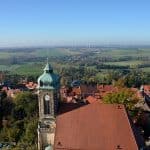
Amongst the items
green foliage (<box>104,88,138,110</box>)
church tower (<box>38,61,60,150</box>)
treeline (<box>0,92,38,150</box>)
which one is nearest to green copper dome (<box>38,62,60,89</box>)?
church tower (<box>38,61,60,150</box>)

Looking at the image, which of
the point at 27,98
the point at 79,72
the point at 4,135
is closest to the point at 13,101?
the point at 27,98

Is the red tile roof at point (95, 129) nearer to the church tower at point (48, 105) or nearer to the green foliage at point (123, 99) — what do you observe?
the church tower at point (48, 105)

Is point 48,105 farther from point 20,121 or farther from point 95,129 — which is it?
point 20,121

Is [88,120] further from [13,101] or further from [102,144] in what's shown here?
[13,101]

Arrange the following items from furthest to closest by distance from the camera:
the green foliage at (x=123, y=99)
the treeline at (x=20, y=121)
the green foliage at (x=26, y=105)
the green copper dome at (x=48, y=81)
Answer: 1. the green foliage at (x=26, y=105)
2. the green foliage at (x=123, y=99)
3. the treeline at (x=20, y=121)
4. the green copper dome at (x=48, y=81)

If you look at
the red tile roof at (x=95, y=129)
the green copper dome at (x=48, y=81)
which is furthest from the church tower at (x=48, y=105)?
the red tile roof at (x=95, y=129)

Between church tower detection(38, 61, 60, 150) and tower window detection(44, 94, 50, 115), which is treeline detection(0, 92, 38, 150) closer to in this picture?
church tower detection(38, 61, 60, 150)
